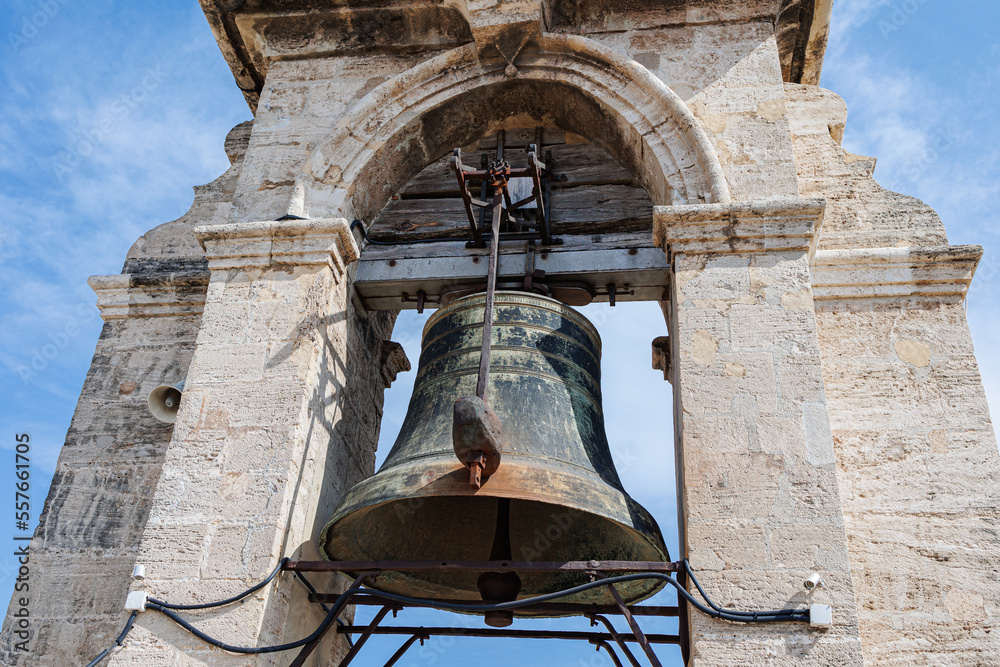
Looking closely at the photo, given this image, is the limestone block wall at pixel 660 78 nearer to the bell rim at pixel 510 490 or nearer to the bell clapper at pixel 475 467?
the bell rim at pixel 510 490

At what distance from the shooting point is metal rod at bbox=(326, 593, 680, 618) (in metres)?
3.32

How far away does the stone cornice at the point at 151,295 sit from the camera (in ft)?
15.5

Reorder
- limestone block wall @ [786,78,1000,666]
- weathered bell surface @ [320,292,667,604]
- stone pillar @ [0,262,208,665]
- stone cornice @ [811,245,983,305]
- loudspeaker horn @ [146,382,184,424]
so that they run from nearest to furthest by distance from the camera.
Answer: weathered bell surface @ [320,292,667,604] → limestone block wall @ [786,78,1000,666] → stone pillar @ [0,262,208,665] → stone cornice @ [811,245,983,305] → loudspeaker horn @ [146,382,184,424]

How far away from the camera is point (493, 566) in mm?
3320

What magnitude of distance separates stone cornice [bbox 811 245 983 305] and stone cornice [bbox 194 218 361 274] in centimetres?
213

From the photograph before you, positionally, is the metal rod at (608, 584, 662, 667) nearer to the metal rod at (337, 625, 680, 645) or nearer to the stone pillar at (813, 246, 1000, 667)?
the metal rod at (337, 625, 680, 645)

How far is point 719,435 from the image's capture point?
11.3 feet

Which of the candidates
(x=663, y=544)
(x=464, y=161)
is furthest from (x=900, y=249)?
(x=464, y=161)

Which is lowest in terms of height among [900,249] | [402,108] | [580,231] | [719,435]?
[719,435]

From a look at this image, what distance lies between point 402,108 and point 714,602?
2.78 meters

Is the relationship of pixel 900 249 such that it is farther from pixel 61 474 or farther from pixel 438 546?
pixel 61 474

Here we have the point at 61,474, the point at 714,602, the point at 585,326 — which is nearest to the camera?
the point at 714,602

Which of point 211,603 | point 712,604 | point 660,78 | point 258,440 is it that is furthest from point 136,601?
point 660,78

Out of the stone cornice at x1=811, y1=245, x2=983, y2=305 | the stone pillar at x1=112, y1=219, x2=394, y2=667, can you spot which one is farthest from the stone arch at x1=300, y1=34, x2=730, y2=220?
the stone cornice at x1=811, y1=245, x2=983, y2=305
